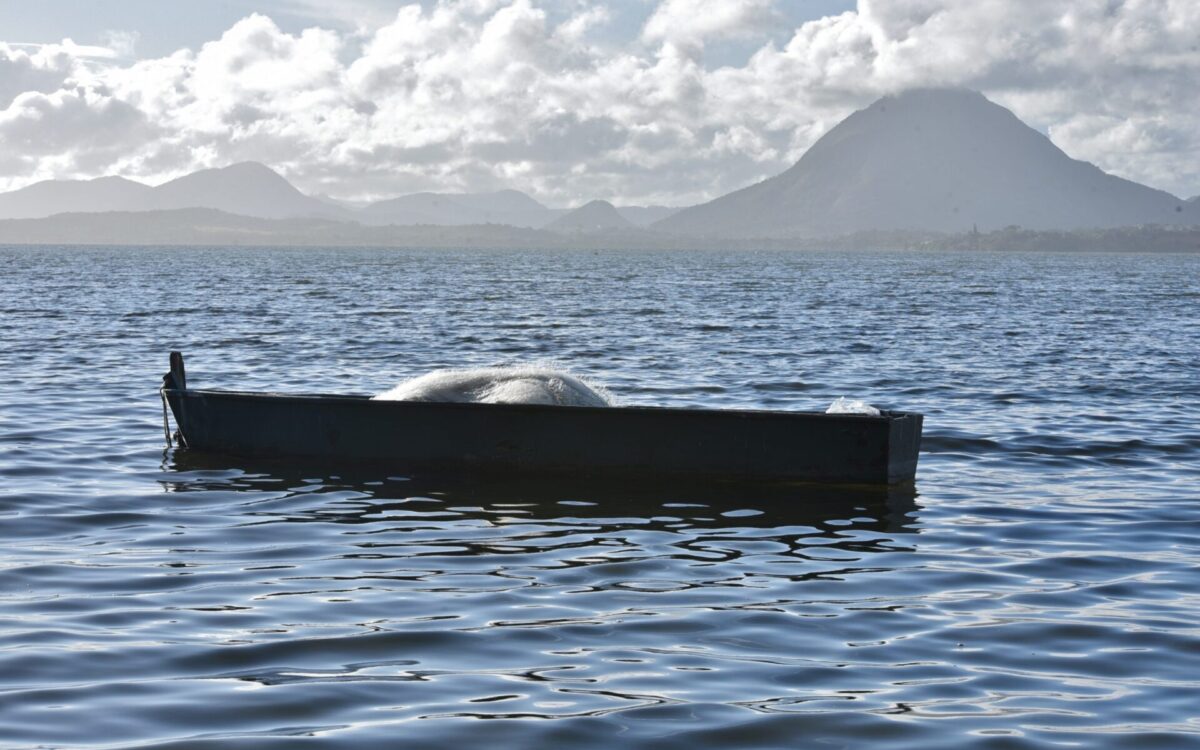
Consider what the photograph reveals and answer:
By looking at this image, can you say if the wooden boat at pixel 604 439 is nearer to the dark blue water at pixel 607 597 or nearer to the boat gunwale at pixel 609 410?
the boat gunwale at pixel 609 410

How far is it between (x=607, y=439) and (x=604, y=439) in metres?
0.03

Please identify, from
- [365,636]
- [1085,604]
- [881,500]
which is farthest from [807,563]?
[365,636]

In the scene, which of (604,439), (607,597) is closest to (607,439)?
(604,439)

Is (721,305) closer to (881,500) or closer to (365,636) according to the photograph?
(881,500)

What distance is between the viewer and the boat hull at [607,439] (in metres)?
15.1

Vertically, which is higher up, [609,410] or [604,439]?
[609,410]

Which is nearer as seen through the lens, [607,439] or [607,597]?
[607,597]

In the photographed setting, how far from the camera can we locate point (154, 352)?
32375mm

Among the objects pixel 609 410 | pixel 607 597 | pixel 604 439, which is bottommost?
pixel 607 597

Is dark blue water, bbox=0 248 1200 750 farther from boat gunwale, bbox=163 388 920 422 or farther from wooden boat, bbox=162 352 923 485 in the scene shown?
boat gunwale, bbox=163 388 920 422

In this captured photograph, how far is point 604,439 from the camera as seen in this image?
1530cm

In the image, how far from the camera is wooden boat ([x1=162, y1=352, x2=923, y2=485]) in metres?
15.1

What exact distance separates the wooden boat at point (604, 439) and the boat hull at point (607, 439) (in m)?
0.01

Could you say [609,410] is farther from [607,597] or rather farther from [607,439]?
[607,597]
